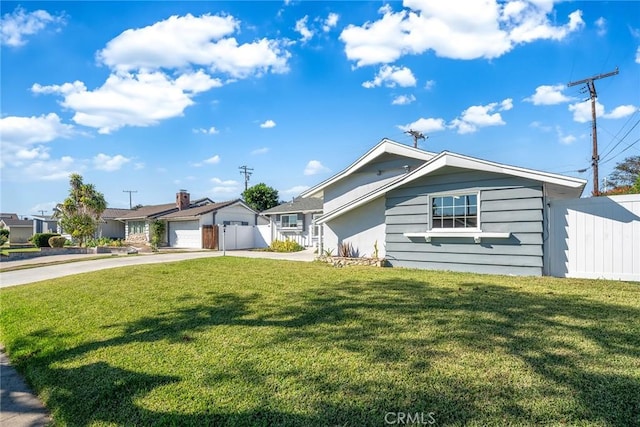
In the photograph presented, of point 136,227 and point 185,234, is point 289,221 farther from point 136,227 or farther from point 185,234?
point 136,227

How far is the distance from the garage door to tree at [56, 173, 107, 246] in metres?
5.58

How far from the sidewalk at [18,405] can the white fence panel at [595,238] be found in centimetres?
1017

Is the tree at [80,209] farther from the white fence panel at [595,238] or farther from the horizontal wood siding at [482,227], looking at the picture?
the white fence panel at [595,238]

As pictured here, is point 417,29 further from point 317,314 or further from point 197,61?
point 317,314

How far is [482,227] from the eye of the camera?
9.26 meters

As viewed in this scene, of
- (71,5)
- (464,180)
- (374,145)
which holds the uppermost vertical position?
(71,5)

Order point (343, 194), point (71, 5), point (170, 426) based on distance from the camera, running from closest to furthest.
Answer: point (170, 426)
point (71, 5)
point (343, 194)

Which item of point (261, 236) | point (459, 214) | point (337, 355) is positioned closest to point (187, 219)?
point (261, 236)

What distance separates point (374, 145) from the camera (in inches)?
512

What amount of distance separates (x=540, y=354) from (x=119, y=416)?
3.94 metres

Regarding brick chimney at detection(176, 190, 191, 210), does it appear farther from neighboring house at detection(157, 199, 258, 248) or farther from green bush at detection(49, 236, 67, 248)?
green bush at detection(49, 236, 67, 248)

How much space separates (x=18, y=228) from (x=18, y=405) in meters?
62.0

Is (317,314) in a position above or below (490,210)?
below

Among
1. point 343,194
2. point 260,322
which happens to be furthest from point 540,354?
point 343,194
